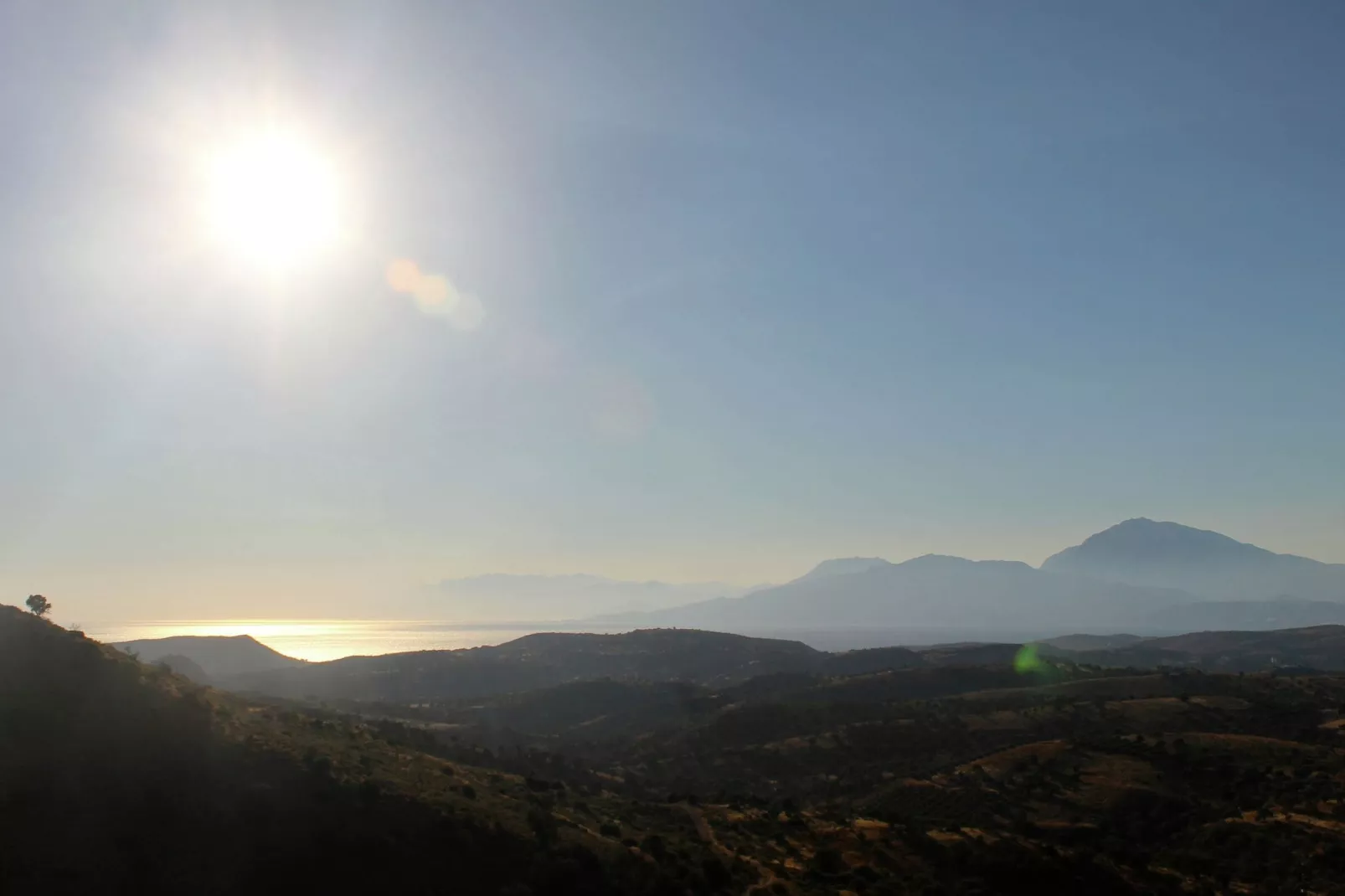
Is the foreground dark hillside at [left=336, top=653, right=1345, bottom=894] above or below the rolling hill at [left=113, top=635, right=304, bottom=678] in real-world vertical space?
below

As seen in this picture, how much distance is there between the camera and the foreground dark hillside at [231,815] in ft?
86.3

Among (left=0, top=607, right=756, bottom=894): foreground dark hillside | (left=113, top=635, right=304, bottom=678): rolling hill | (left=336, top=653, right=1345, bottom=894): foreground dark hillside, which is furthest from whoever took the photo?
(left=113, top=635, right=304, bottom=678): rolling hill

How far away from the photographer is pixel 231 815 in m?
29.1

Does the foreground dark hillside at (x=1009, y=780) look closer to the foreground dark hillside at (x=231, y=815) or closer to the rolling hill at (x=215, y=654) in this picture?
the foreground dark hillside at (x=231, y=815)

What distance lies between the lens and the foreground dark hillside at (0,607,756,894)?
26.3 meters

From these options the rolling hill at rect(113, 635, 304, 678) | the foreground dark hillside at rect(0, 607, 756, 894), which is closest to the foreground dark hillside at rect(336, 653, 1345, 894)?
the foreground dark hillside at rect(0, 607, 756, 894)

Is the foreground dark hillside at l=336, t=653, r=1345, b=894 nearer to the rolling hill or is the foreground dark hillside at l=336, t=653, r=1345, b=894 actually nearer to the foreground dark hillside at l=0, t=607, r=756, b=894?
the foreground dark hillside at l=0, t=607, r=756, b=894

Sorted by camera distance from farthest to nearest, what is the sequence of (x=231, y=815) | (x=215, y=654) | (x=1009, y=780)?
(x=215, y=654) < (x=1009, y=780) < (x=231, y=815)

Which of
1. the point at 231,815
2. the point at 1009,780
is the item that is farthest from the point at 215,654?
the point at 1009,780

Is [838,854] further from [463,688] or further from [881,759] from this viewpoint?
[463,688]

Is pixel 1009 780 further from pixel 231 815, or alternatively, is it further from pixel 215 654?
pixel 215 654

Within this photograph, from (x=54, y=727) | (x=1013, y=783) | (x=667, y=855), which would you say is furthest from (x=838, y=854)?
(x=54, y=727)

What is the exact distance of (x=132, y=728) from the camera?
3241 centimetres

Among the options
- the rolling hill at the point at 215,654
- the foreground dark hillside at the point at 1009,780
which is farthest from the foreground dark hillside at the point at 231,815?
the rolling hill at the point at 215,654
